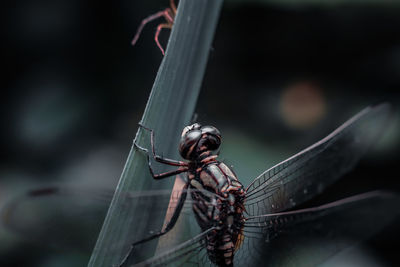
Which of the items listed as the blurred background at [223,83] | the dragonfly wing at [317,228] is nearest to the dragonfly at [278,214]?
the dragonfly wing at [317,228]

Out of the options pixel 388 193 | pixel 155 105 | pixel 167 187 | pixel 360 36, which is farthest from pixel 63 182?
pixel 360 36

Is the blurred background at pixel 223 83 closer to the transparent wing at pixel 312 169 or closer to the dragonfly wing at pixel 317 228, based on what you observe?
the transparent wing at pixel 312 169

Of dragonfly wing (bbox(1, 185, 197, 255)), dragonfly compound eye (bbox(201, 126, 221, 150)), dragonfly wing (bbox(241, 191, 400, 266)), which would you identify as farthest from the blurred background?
dragonfly wing (bbox(1, 185, 197, 255))

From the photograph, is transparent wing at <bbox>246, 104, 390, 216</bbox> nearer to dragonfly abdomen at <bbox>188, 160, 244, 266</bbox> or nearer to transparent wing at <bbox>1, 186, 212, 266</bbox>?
dragonfly abdomen at <bbox>188, 160, 244, 266</bbox>

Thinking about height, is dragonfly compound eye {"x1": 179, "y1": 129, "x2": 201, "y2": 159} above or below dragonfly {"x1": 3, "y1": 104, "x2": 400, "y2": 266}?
above

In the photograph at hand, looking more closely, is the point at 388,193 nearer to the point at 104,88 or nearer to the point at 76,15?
the point at 104,88

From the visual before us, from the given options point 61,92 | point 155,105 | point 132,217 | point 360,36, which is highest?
point 360,36

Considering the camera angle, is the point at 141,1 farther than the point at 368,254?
Yes
